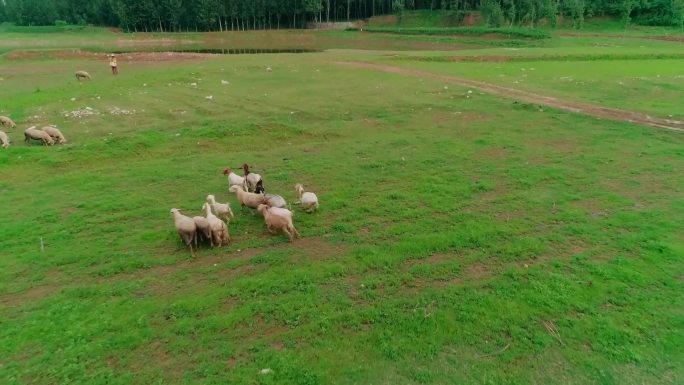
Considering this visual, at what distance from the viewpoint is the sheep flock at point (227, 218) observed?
10867 mm

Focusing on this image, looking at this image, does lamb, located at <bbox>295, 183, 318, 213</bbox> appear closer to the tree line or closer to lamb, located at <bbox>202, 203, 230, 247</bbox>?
lamb, located at <bbox>202, 203, 230, 247</bbox>

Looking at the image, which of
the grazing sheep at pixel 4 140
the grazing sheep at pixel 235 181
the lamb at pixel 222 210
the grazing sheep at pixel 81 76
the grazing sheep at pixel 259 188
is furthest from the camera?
the grazing sheep at pixel 81 76

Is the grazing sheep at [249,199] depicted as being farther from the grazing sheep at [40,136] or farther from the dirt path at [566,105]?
the dirt path at [566,105]

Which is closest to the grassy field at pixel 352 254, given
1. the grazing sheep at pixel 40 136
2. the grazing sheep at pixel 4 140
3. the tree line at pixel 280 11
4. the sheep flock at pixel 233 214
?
the sheep flock at pixel 233 214

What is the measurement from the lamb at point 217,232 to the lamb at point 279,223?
43.4 inches

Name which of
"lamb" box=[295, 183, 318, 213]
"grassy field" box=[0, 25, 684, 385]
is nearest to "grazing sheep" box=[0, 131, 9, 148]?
"grassy field" box=[0, 25, 684, 385]

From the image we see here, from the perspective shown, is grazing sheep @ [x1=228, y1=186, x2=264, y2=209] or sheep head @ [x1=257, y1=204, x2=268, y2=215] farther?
grazing sheep @ [x1=228, y1=186, x2=264, y2=209]

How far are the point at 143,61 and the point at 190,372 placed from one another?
41585 millimetres

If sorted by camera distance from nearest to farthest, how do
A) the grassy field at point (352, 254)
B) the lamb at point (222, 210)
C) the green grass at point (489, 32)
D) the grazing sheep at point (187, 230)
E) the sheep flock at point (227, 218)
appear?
the grassy field at point (352, 254) < the grazing sheep at point (187, 230) < the sheep flock at point (227, 218) < the lamb at point (222, 210) < the green grass at point (489, 32)

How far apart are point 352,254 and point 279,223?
2.13m

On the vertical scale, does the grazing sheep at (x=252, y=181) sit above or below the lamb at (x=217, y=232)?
above

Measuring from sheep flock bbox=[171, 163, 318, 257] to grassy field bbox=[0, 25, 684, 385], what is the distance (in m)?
0.33

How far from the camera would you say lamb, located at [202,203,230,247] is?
11.0m

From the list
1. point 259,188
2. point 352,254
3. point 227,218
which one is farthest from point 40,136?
point 352,254
